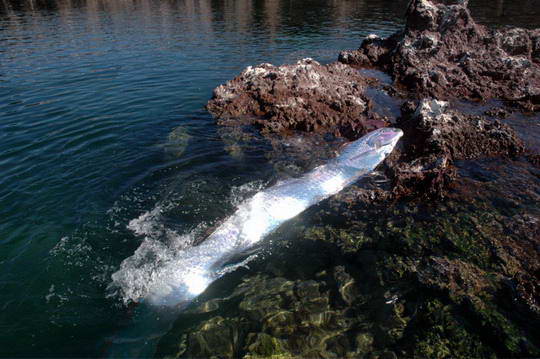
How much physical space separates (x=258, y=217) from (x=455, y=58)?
17.2m

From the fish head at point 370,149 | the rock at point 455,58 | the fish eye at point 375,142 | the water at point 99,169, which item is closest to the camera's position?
the water at point 99,169

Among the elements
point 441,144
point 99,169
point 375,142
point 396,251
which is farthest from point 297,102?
point 396,251

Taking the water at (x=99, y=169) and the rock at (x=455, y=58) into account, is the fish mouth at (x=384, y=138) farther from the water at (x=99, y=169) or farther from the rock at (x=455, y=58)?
the rock at (x=455, y=58)

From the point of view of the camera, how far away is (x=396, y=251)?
268 inches

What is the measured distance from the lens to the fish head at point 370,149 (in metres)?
9.58

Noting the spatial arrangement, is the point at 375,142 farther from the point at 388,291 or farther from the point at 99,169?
the point at 99,169

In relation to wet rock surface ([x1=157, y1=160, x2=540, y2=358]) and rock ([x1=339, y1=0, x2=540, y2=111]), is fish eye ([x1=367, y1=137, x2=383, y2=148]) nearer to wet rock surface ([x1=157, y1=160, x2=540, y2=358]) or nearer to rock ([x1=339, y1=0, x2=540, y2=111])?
wet rock surface ([x1=157, y1=160, x2=540, y2=358])

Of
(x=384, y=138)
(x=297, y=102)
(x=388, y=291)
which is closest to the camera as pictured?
(x=388, y=291)

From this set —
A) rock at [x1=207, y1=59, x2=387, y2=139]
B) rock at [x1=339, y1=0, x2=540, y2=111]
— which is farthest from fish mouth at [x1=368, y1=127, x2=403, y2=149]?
rock at [x1=339, y1=0, x2=540, y2=111]

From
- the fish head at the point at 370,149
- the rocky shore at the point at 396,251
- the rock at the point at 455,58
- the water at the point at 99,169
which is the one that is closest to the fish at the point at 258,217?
the fish head at the point at 370,149

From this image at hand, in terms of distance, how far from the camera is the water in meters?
5.89

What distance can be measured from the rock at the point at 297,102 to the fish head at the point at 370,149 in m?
1.23

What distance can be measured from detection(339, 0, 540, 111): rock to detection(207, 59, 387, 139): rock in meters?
3.82

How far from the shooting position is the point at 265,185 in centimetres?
920
